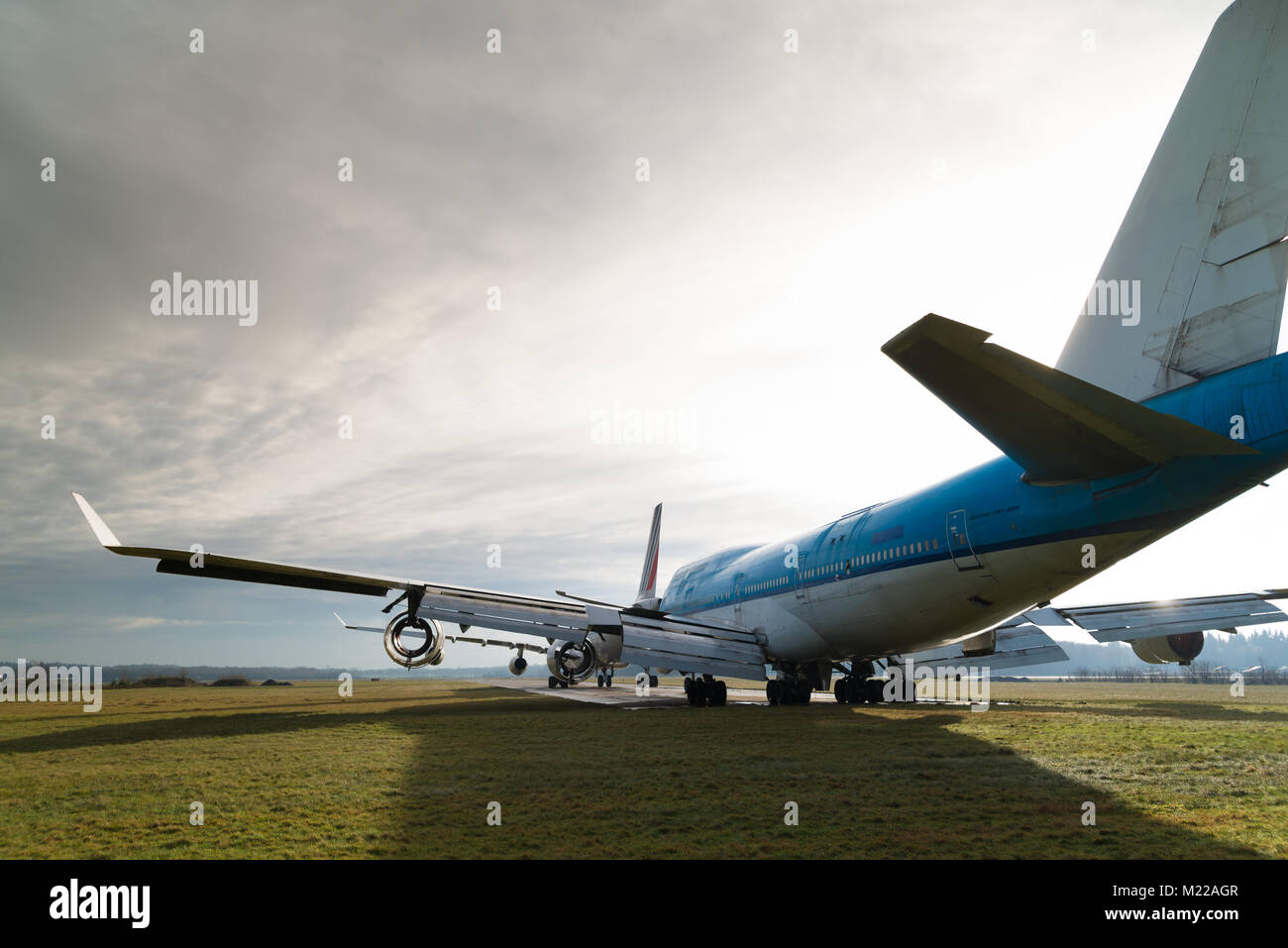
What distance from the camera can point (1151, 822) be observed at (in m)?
6.04

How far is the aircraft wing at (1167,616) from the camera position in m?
20.5

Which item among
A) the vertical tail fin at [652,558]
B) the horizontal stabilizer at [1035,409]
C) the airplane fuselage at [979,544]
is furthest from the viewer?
the vertical tail fin at [652,558]

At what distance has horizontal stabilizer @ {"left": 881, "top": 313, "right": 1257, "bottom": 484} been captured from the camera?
7387 mm

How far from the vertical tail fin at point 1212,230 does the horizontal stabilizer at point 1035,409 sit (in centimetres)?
142

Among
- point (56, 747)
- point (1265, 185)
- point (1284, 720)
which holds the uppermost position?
point (1265, 185)

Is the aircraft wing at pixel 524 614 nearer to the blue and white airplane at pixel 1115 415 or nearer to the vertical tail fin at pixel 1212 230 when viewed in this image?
the blue and white airplane at pixel 1115 415

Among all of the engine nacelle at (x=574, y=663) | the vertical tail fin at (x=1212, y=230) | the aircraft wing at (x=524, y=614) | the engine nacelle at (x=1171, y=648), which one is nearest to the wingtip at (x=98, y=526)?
the aircraft wing at (x=524, y=614)

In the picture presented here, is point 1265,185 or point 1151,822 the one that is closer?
point 1151,822

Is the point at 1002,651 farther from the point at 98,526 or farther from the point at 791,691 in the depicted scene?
the point at 98,526

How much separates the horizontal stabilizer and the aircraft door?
154 inches
